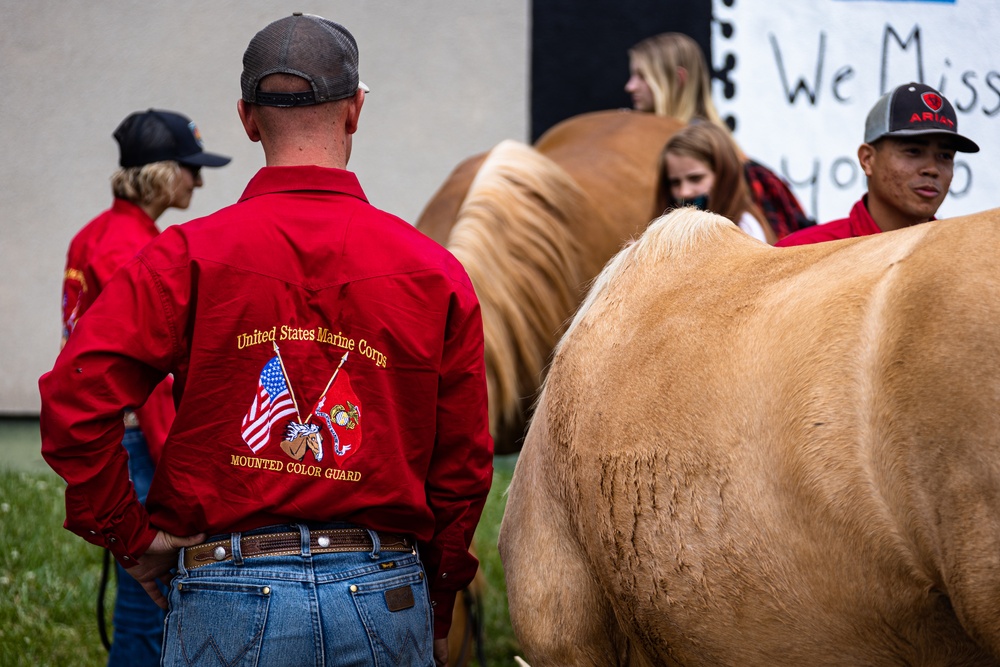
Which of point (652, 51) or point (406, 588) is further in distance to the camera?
point (652, 51)

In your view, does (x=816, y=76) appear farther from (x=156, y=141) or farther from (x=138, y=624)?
(x=138, y=624)

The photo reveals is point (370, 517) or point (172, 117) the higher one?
point (172, 117)

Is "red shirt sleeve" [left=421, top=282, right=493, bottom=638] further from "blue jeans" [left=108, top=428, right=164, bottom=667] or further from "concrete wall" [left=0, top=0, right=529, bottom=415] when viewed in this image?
"concrete wall" [left=0, top=0, right=529, bottom=415]

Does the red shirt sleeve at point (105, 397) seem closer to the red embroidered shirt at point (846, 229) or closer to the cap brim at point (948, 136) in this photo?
the red embroidered shirt at point (846, 229)

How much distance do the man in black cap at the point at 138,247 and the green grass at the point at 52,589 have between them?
2.79ft

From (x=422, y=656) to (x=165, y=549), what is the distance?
20.4 inches

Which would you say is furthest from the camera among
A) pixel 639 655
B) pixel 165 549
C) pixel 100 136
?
pixel 100 136

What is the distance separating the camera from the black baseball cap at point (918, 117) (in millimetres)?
2480

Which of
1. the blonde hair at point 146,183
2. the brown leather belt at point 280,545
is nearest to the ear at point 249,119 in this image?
the brown leather belt at point 280,545

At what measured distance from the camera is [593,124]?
226 inches

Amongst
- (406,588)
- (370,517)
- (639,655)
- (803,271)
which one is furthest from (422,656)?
(803,271)

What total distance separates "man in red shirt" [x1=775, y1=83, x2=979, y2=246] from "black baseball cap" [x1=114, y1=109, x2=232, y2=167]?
6.80 feet

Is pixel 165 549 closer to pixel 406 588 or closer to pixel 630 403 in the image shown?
pixel 406 588

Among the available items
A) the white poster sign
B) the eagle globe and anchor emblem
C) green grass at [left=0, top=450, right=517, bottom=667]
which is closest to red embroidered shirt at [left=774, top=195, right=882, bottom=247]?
the eagle globe and anchor emblem
